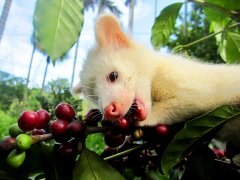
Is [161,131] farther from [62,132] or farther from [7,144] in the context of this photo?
[7,144]

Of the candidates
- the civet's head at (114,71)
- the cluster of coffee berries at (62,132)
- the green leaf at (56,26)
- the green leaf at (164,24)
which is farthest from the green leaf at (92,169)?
the green leaf at (164,24)

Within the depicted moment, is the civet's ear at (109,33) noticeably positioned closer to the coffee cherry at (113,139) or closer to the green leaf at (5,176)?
the coffee cherry at (113,139)

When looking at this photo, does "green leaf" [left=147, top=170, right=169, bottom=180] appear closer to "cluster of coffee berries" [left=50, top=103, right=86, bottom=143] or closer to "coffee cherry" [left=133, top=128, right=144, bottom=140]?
"coffee cherry" [left=133, top=128, right=144, bottom=140]

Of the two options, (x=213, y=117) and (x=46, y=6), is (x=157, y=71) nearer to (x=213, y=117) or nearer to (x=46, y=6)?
(x=213, y=117)

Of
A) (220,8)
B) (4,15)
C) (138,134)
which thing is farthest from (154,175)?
(4,15)

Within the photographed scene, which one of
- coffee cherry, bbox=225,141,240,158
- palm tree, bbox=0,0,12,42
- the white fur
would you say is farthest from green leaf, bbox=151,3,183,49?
palm tree, bbox=0,0,12,42

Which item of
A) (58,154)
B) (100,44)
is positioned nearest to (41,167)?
(58,154)

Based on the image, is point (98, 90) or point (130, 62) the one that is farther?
point (130, 62)
